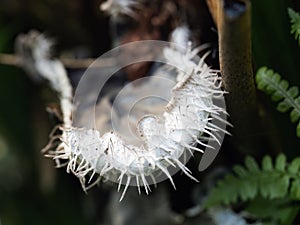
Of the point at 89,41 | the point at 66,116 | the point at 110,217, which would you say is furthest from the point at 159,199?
the point at 89,41

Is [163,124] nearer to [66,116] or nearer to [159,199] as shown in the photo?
[66,116]

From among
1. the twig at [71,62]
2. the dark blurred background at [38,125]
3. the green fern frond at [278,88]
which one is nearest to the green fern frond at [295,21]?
the green fern frond at [278,88]

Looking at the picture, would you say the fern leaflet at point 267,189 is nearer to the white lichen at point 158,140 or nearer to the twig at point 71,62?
the white lichen at point 158,140

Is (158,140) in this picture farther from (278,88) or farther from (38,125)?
(38,125)

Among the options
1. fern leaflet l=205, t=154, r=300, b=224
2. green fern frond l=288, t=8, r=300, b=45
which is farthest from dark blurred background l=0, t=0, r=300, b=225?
green fern frond l=288, t=8, r=300, b=45

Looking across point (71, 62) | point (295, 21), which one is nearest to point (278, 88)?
point (295, 21)

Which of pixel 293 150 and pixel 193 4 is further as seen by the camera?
pixel 193 4

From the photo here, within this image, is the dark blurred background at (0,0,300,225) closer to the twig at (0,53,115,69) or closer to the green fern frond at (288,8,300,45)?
the twig at (0,53,115,69)
